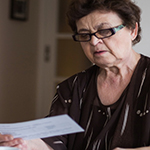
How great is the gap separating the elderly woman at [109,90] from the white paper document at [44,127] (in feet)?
0.36

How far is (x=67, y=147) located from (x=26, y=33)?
2.78 meters

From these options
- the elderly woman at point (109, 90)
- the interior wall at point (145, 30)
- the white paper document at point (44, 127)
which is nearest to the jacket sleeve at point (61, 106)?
the elderly woman at point (109, 90)

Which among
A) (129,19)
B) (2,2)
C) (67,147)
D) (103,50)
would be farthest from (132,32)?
(2,2)

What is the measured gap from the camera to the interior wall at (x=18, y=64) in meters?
3.93

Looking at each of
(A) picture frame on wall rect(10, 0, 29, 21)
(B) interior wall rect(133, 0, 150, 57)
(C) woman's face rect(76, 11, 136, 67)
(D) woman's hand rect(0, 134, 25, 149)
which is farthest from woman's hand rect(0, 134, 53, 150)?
(A) picture frame on wall rect(10, 0, 29, 21)

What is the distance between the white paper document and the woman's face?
0.48 metres

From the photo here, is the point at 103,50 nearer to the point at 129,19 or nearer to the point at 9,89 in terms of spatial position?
the point at 129,19

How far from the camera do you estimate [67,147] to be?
1655 millimetres

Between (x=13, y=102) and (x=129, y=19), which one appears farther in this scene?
(x=13, y=102)

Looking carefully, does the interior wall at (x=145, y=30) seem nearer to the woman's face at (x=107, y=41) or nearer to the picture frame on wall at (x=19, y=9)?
the woman's face at (x=107, y=41)

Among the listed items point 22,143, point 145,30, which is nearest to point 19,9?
point 145,30

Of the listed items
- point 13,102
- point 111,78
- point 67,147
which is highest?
point 111,78

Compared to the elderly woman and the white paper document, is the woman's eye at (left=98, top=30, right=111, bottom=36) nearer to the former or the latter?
the elderly woman

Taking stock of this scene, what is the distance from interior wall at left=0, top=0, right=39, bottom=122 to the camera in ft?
12.9
